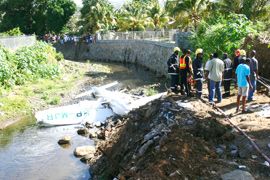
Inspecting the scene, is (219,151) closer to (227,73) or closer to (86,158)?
(86,158)

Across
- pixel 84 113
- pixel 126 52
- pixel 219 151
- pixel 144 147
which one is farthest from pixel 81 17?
pixel 219 151

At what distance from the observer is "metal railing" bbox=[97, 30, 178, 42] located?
41.8 m

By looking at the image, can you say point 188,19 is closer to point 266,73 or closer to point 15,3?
point 266,73

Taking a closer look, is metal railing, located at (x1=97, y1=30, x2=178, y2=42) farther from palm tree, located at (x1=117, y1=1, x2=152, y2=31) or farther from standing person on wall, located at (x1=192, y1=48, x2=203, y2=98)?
standing person on wall, located at (x1=192, y1=48, x2=203, y2=98)

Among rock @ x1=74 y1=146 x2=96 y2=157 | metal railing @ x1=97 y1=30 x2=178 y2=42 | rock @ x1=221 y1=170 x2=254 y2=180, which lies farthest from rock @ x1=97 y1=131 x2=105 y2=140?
metal railing @ x1=97 y1=30 x2=178 y2=42

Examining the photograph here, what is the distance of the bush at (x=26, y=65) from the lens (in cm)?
2944

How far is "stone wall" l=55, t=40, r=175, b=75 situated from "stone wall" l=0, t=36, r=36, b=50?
1167 centimetres

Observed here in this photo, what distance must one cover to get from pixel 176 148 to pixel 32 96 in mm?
19146

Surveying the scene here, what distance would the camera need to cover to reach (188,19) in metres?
38.4

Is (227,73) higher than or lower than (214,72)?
lower

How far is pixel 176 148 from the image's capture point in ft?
37.0

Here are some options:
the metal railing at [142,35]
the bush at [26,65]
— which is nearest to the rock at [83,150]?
the bush at [26,65]

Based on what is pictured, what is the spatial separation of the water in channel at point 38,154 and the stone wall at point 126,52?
16532 mm

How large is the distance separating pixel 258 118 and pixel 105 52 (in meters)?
45.3
